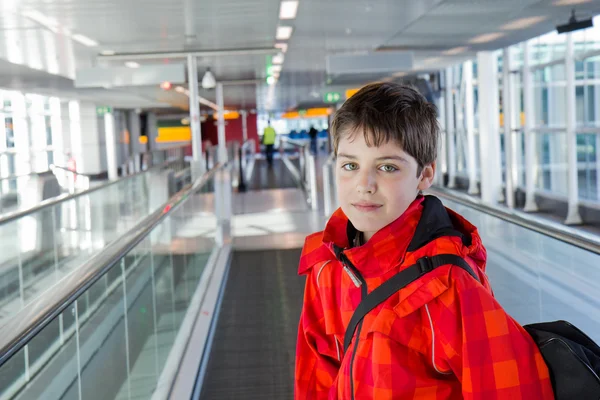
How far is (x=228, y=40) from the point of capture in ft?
45.5

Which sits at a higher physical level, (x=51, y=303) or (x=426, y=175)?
(x=426, y=175)

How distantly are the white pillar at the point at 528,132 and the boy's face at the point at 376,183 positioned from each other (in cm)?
1447

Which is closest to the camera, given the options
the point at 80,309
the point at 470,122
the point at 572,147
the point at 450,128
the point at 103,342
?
the point at 80,309

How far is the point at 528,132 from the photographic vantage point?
1561 centimetres

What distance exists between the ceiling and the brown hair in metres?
8.01

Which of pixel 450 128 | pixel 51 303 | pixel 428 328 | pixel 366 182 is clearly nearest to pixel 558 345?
pixel 428 328

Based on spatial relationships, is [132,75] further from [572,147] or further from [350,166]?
[350,166]

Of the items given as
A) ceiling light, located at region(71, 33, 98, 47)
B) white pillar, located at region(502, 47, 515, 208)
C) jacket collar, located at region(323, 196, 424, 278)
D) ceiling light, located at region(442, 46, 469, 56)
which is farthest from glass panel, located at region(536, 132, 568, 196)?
jacket collar, located at region(323, 196, 424, 278)

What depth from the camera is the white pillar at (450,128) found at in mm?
22078

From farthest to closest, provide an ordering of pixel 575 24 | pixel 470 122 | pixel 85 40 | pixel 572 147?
pixel 470 122 < pixel 85 40 < pixel 572 147 < pixel 575 24

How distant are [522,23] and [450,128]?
11012 mm

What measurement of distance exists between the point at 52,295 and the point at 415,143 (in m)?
1.26

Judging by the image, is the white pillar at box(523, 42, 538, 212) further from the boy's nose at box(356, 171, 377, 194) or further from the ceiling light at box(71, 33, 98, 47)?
the boy's nose at box(356, 171, 377, 194)

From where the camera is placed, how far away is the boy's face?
4.85 feet
